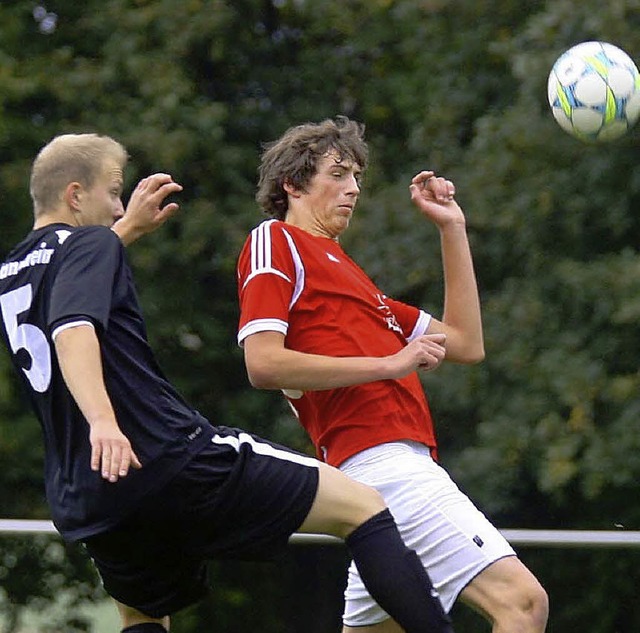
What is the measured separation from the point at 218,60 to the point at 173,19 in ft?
2.07

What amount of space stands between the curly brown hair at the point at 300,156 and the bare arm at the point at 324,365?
575 mm

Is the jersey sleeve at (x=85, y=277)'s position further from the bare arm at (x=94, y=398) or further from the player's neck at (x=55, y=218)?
the player's neck at (x=55, y=218)

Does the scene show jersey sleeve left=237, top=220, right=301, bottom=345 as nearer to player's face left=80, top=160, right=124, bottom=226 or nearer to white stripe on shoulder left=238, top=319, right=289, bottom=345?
white stripe on shoulder left=238, top=319, right=289, bottom=345

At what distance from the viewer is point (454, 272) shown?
460 centimetres

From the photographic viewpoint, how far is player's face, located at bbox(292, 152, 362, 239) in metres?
4.33

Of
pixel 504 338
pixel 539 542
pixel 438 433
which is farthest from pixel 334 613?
pixel 539 542

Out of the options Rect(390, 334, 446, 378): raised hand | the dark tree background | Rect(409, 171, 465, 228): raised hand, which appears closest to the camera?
Rect(390, 334, 446, 378): raised hand

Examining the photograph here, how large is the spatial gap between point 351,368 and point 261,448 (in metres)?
0.32

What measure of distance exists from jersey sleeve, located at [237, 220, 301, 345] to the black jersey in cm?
37

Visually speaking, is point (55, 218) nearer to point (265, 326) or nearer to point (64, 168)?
point (64, 168)

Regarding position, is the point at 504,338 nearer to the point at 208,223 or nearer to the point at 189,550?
the point at 208,223

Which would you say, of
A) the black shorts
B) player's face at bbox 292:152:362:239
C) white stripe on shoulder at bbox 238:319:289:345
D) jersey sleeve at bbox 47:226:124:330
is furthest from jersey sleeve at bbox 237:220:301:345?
Answer: jersey sleeve at bbox 47:226:124:330

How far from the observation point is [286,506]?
3.76 meters

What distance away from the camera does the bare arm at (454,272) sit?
14.9ft
